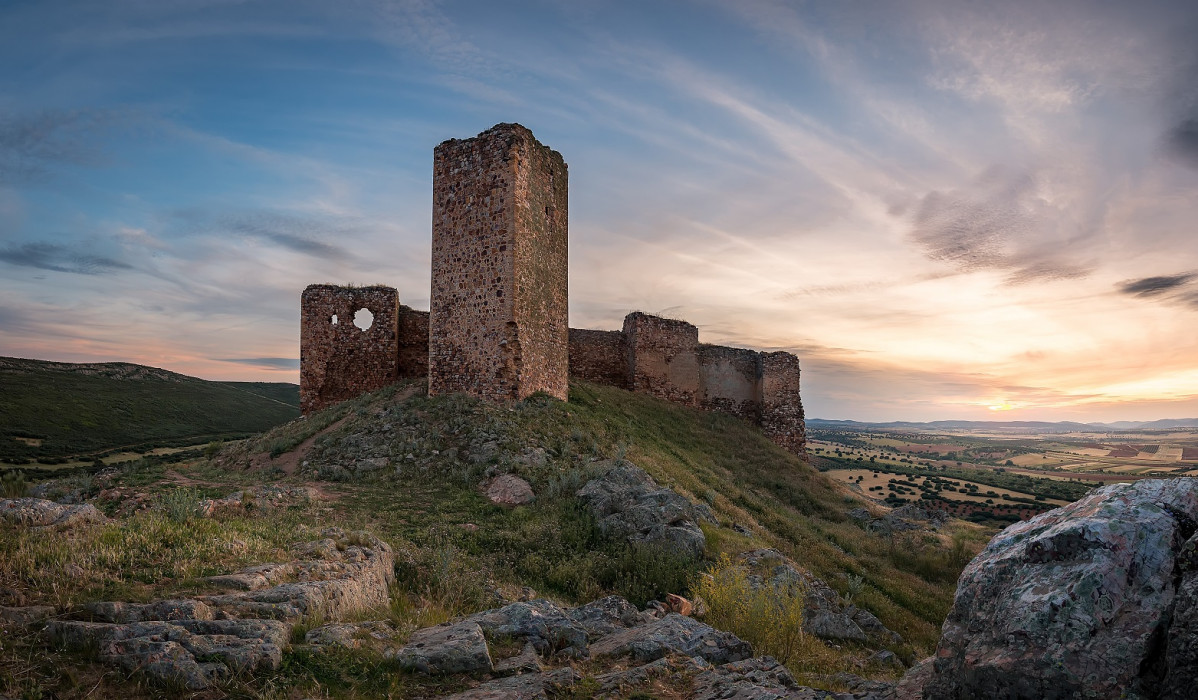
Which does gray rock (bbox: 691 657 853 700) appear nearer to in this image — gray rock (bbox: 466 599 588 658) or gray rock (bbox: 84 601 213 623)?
gray rock (bbox: 466 599 588 658)

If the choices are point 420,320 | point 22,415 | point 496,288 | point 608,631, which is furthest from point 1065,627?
point 22,415

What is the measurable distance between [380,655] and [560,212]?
14.3 meters

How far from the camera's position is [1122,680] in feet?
7.74

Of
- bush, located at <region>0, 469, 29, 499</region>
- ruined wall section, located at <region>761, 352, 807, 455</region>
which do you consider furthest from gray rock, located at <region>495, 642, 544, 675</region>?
ruined wall section, located at <region>761, 352, 807, 455</region>

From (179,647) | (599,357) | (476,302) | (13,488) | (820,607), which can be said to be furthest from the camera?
(599,357)

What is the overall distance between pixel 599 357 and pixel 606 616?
60.2 ft

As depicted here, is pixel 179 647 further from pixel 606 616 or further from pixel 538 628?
pixel 606 616

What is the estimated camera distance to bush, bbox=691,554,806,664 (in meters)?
5.02

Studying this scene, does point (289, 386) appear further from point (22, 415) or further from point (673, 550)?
point (673, 550)

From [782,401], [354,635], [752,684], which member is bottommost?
[752,684]

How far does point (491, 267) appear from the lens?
14.2m

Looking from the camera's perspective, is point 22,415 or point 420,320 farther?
point 22,415

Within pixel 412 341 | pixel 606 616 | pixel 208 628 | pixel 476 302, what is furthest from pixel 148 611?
pixel 412 341

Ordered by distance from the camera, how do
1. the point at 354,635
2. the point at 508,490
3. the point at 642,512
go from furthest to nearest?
1. the point at 508,490
2. the point at 642,512
3. the point at 354,635
